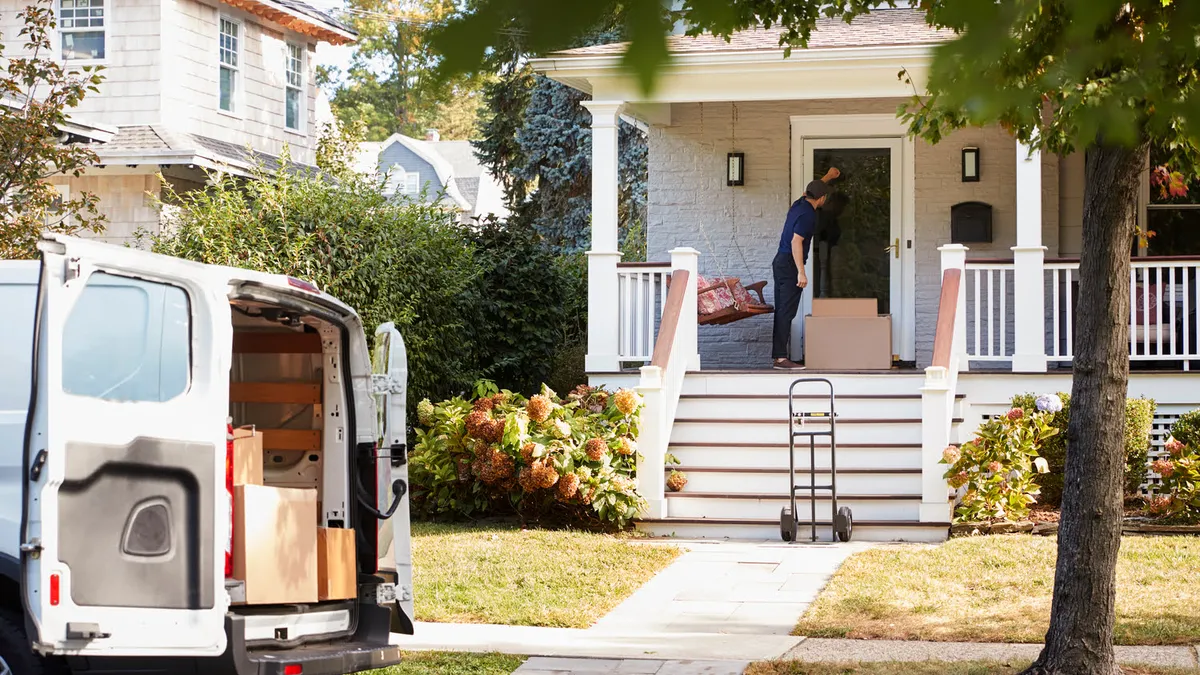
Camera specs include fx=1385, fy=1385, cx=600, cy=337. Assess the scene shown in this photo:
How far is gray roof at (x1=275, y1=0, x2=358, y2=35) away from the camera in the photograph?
21.9m

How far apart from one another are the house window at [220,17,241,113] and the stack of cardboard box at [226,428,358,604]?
1651cm

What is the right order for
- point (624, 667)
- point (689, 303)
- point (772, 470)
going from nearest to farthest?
point (624, 667), point (772, 470), point (689, 303)

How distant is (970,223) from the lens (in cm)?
1417

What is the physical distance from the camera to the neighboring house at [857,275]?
1129cm

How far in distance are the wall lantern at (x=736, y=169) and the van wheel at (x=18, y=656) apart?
1104 cm

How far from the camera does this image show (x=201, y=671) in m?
4.78

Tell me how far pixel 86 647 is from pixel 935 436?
7.70m

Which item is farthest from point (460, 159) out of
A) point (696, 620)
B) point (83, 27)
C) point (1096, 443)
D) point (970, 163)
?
point (1096, 443)

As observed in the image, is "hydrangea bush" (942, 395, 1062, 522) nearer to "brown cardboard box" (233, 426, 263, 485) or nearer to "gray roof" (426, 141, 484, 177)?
"brown cardboard box" (233, 426, 263, 485)

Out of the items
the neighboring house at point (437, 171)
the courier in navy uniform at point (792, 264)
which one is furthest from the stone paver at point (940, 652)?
the neighboring house at point (437, 171)

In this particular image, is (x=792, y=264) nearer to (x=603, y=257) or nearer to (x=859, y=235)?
(x=859, y=235)

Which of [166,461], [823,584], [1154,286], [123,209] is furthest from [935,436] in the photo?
[123,209]

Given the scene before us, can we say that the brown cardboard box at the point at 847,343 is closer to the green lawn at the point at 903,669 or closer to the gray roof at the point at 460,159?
the green lawn at the point at 903,669

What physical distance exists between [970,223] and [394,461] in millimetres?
9649
